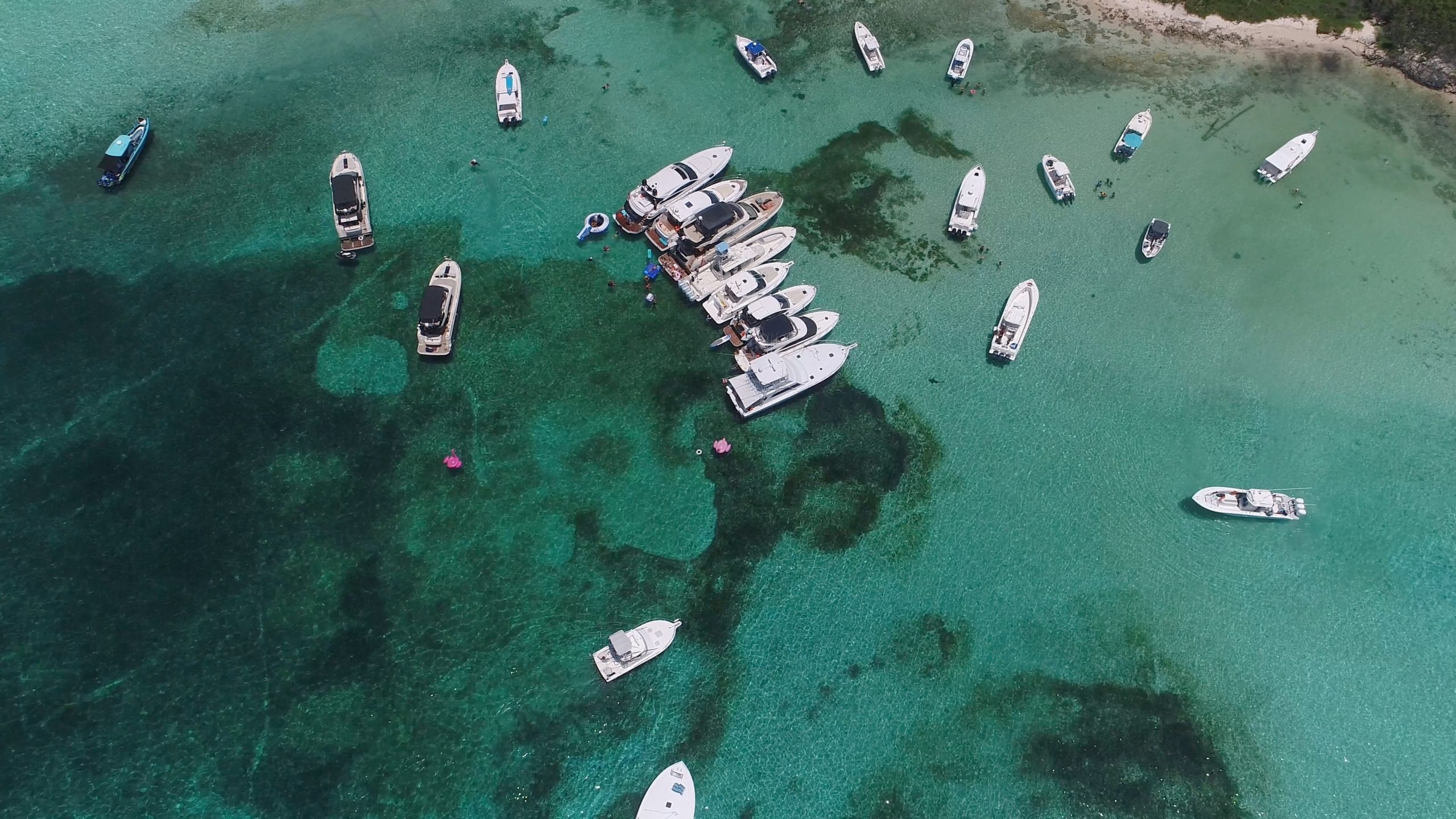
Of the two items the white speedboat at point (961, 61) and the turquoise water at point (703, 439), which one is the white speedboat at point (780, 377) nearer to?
the turquoise water at point (703, 439)

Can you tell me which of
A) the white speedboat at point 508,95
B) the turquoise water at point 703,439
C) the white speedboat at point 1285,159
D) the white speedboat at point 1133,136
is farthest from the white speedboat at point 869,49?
the white speedboat at point 1285,159

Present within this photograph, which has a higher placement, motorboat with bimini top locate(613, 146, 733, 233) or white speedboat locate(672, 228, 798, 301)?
motorboat with bimini top locate(613, 146, 733, 233)

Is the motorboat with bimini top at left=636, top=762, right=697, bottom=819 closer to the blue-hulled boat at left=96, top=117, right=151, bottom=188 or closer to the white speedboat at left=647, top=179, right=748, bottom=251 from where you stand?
the white speedboat at left=647, top=179, right=748, bottom=251

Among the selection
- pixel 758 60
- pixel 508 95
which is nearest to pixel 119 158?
pixel 508 95

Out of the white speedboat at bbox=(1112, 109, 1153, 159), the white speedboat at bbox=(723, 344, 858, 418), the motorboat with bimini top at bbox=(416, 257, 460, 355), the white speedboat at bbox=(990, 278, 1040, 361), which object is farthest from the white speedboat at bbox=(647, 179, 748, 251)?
the white speedboat at bbox=(1112, 109, 1153, 159)

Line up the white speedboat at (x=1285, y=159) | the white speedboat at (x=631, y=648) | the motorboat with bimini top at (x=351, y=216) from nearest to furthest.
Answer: the white speedboat at (x=631, y=648) → the motorboat with bimini top at (x=351, y=216) → the white speedboat at (x=1285, y=159)

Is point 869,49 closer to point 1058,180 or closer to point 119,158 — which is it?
point 1058,180

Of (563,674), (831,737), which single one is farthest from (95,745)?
(831,737)
